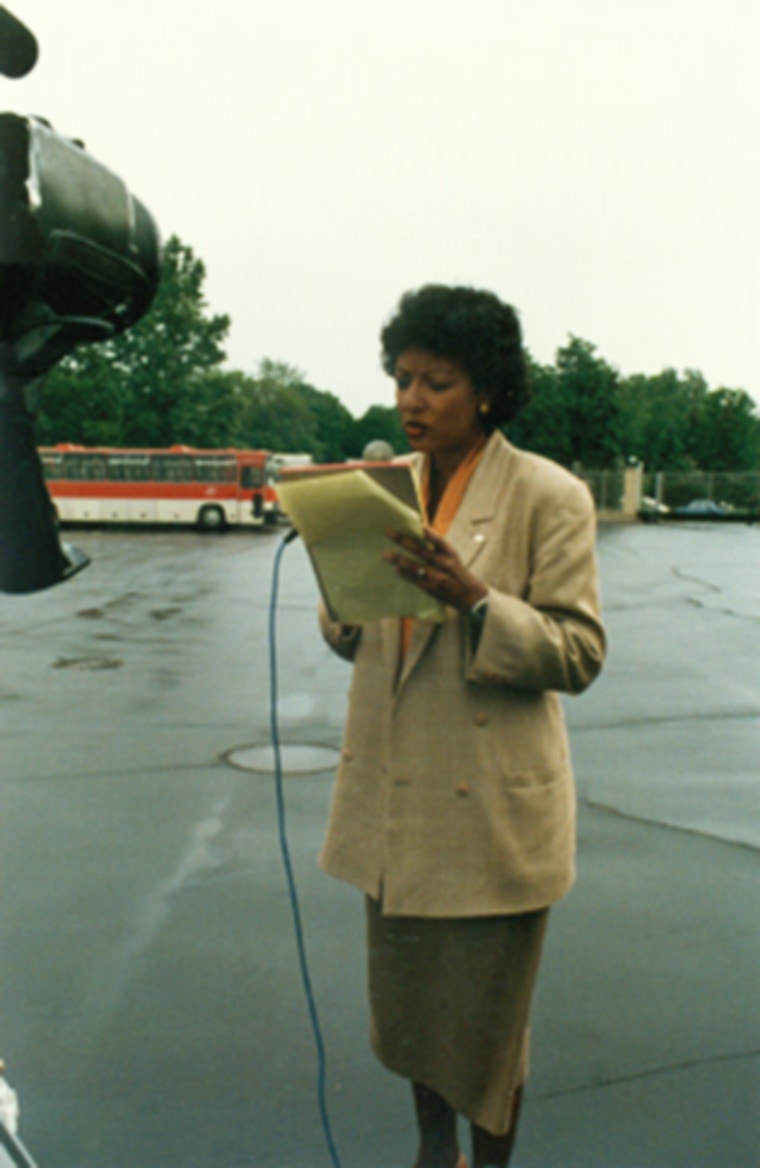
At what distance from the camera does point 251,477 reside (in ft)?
129

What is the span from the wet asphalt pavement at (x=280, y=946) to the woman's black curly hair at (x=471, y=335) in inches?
71.1

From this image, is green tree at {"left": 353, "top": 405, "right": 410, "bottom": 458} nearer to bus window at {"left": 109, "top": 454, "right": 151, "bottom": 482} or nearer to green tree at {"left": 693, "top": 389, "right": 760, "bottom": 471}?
green tree at {"left": 693, "top": 389, "right": 760, "bottom": 471}

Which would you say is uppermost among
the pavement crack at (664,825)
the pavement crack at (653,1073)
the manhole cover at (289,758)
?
the pavement crack at (653,1073)

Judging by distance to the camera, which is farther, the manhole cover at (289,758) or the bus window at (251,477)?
the bus window at (251,477)

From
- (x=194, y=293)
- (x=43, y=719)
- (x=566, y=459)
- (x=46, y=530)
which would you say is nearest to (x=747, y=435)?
(x=566, y=459)

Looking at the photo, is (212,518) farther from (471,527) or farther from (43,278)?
(43,278)

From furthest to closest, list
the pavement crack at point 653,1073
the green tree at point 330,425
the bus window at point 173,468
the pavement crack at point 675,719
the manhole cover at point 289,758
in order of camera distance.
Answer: the green tree at point 330,425
the bus window at point 173,468
the pavement crack at point 675,719
the manhole cover at point 289,758
the pavement crack at point 653,1073

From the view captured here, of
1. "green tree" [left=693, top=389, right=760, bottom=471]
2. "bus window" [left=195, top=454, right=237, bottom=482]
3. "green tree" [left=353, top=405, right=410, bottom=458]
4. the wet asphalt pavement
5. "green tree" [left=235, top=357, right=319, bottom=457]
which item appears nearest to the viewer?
the wet asphalt pavement

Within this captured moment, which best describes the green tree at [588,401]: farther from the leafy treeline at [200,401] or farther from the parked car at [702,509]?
the parked car at [702,509]

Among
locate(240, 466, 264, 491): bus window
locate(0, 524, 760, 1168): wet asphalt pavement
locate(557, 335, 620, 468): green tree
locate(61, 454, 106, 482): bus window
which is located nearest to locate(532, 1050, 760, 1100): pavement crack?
locate(0, 524, 760, 1168): wet asphalt pavement

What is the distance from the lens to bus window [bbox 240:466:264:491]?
39188 mm

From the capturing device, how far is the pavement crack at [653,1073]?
305cm

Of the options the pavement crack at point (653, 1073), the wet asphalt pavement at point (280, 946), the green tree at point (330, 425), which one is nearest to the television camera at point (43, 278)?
the wet asphalt pavement at point (280, 946)

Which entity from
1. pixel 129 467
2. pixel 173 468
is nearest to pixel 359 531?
pixel 173 468
